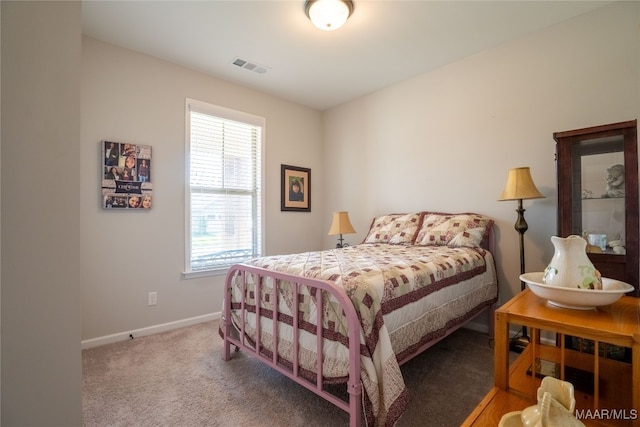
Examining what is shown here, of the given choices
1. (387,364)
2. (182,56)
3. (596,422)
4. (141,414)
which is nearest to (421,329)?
(387,364)

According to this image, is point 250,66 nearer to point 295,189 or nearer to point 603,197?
point 295,189

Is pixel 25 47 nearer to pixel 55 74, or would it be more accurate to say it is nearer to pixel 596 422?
pixel 55 74

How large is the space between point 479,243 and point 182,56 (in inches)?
125

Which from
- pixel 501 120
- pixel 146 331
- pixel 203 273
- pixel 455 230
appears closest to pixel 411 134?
pixel 501 120

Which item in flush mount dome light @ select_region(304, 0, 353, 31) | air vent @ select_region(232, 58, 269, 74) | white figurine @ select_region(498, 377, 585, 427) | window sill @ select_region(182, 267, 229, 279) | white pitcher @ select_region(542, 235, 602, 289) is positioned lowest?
window sill @ select_region(182, 267, 229, 279)

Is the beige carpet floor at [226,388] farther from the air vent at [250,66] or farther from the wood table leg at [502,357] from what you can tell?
the air vent at [250,66]

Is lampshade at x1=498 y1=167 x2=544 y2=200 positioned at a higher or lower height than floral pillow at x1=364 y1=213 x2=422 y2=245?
higher

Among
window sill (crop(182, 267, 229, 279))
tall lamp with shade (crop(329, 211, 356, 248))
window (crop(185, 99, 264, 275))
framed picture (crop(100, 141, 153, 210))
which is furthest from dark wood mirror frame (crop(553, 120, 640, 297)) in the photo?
framed picture (crop(100, 141, 153, 210))

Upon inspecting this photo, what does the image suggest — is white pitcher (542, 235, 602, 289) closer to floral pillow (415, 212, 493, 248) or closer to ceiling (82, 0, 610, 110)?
floral pillow (415, 212, 493, 248)

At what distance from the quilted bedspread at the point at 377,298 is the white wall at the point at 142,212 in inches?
51.4

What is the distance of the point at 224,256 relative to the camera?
3.14 m

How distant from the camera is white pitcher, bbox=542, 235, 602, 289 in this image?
1122mm

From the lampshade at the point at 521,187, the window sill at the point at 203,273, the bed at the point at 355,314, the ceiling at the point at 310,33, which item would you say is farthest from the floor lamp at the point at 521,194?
the window sill at the point at 203,273

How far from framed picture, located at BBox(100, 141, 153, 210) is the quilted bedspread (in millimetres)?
1395
